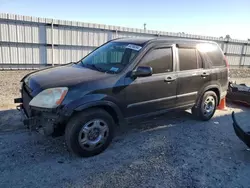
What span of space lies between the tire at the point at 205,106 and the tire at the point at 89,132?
254 cm

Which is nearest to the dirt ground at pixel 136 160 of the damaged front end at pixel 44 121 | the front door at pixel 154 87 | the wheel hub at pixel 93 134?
the wheel hub at pixel 93 134

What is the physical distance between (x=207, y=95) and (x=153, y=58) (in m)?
1.98

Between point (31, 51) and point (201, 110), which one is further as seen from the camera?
point (31, 51)

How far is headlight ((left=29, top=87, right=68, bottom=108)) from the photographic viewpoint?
10.5ft

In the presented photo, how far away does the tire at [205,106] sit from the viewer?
5250 millimetres

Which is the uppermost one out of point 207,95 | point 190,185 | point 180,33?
point 180,33

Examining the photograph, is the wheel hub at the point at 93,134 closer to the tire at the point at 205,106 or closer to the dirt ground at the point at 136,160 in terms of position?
the dirt ground at the point at 136,160

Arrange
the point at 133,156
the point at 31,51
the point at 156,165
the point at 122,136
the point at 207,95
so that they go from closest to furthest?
the point at 156,165 → the point at 133,156 → the point at 122,136 → the point at 207,95 → the point at 31,51

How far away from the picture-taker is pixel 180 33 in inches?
592

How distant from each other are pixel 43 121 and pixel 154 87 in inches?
80.9

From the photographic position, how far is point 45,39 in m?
10.5

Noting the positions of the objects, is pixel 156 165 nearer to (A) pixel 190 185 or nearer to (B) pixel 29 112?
(A) pixel 190 185

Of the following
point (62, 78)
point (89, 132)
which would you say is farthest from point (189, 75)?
point (62, 78)

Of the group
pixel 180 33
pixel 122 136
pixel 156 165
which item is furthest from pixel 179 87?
pixel 180 33
